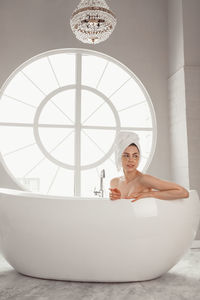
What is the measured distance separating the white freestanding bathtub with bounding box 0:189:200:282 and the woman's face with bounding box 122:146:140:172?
306mm

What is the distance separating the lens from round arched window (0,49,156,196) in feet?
13.0

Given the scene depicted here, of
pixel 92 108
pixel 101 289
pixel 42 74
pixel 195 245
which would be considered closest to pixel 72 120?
pixel 92 108

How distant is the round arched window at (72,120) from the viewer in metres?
3.95

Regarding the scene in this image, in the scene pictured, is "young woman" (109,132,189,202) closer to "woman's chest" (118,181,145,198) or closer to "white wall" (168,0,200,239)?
"woman's chest" (118,181,145,198)

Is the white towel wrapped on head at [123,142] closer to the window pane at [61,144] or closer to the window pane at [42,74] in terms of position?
the window pane at [61,144]

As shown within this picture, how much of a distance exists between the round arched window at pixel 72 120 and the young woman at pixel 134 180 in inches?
66.0

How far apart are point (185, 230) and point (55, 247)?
866 millimetres

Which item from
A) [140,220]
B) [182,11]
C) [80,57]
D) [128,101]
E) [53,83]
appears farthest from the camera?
[53,83]

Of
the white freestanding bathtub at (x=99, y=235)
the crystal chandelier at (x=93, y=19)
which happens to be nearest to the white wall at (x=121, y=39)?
the crystal chandelier at (x=93, y=19)

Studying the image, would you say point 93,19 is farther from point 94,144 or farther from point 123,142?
point 94,144

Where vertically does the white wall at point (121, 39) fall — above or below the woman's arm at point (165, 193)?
above

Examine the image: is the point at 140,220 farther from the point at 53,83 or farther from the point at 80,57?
the point at 53,83

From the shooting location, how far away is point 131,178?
2.31m

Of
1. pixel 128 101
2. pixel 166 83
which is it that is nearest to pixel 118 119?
pixel 128 101
